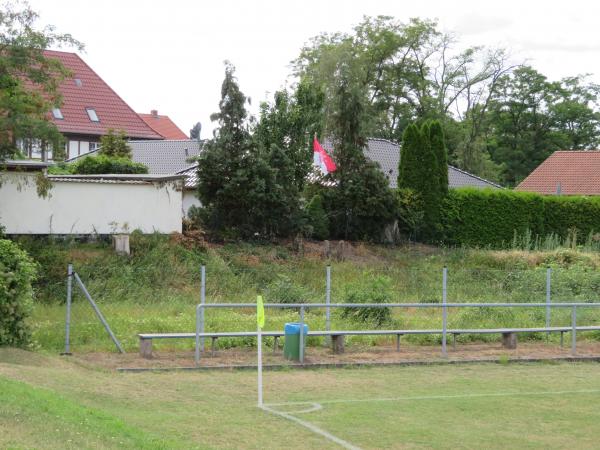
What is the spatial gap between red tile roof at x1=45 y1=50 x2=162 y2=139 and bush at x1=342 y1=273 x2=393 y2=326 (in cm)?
4478

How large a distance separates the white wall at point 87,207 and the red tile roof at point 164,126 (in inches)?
2563

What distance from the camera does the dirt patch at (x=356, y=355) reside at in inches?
628

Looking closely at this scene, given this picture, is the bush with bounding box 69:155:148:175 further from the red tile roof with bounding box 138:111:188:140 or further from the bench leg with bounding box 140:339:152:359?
the red tile roof with bounding box 138:111:188:140

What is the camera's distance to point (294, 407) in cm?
1230

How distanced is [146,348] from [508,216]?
26857 millimetres

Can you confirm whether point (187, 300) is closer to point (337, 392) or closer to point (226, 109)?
point (337, 392)

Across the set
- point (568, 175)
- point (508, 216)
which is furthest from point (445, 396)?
point (568, 175)

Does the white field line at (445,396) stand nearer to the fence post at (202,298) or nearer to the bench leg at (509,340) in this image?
the fence post at (202,298)

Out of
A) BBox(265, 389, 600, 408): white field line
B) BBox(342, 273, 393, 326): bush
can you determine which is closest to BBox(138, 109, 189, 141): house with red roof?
BBox(342, 273, 393, 326): bush

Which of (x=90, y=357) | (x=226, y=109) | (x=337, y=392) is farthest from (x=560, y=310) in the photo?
(x=226, y=109)

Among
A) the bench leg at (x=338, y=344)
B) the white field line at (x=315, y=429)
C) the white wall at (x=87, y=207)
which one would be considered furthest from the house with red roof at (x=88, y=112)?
the white field line at (x=315, y=429)

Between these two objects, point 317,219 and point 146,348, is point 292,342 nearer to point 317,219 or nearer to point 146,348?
point 146,348

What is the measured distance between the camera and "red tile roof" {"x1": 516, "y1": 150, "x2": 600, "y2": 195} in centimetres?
6069

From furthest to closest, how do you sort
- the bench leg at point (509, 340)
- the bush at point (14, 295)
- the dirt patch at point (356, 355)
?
1. the bench leg at point (509, 340)
2. the dirt patch at point (356, 355)
3. the bush at point (14, 295)
